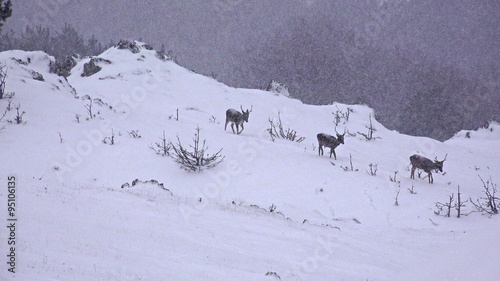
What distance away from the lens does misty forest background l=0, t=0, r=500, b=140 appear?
5556 cm

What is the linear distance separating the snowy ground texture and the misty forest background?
1216 inches

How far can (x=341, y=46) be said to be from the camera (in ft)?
221

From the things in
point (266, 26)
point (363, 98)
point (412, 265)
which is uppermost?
point (266, 26)

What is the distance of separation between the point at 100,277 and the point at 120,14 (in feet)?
392

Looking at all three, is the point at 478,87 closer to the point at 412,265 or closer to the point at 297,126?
the point at 297,126

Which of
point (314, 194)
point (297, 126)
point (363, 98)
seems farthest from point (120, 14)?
point (314, 194)

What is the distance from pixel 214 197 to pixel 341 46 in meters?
63.1

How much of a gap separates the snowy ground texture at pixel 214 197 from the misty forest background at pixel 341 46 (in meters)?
30.9

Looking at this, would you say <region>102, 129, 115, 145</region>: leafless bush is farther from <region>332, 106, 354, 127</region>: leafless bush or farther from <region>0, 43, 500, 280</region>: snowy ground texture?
<region>332, 106, 354, 127</region>: leafless bush

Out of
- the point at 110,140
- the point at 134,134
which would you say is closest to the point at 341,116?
the point at 134,134

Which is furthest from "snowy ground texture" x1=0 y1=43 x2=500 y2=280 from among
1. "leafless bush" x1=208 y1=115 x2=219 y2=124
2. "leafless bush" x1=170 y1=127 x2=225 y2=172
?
"leafless bush" x1=208 y1=115 x2=219 y2=124

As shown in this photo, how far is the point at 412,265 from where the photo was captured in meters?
5.88

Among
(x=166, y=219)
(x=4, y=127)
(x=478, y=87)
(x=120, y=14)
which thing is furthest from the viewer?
(x=120, y=14)

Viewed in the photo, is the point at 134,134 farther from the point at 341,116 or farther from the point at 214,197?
the point at 341,116
